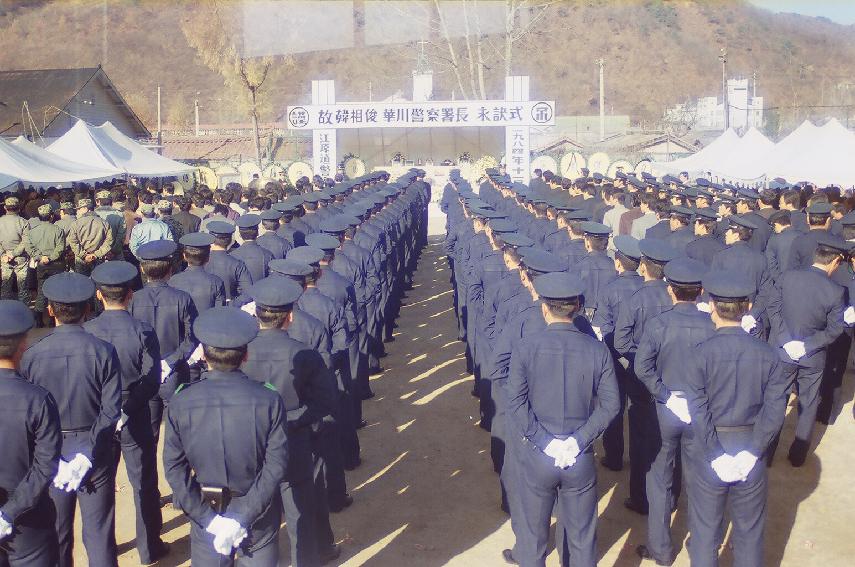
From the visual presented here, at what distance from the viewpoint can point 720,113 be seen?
65562 mm

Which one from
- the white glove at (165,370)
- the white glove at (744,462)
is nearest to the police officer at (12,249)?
the white glove at (165,370)

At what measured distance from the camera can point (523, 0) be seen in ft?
142

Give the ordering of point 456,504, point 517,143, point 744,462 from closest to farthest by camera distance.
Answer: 1. point 744,462
2. point 456,504
3. point 517,143

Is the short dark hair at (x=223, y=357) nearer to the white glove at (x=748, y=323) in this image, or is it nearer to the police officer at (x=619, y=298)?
the police officer at (x=619, y=298)

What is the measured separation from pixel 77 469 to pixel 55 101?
2579 centimetres

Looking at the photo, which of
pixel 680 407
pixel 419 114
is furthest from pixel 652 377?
pixel 419 114

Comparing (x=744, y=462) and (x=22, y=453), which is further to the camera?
(x=744, y=462)

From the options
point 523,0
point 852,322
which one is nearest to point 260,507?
point 852,322

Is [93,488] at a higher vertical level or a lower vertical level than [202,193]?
lower

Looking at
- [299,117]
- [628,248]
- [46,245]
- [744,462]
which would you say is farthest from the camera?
[299,117]

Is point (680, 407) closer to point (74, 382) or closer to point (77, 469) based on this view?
point (77, 469)

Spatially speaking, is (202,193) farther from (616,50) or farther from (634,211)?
(616,50)

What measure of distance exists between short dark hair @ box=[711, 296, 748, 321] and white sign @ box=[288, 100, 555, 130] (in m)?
21.6

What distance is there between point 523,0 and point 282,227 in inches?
1447
